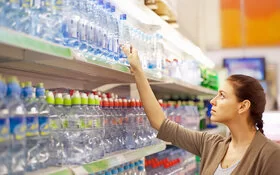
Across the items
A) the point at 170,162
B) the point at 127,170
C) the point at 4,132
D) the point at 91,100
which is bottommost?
the point at 170,162

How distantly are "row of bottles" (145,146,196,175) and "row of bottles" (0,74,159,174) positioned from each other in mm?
860

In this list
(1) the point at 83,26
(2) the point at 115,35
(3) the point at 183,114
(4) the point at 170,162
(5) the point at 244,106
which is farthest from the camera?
(3) the point at 183,114

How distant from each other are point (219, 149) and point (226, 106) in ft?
0.99

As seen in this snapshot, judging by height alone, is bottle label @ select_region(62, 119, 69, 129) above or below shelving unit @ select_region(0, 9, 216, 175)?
below

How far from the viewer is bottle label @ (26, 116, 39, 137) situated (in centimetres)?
166

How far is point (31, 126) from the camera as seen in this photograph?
167 cm

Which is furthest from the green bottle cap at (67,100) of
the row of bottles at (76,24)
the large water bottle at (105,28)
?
the large water bottle at (105,28)

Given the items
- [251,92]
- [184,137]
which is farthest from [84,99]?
[251,92]

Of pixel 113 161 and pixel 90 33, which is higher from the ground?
pixel 90 33

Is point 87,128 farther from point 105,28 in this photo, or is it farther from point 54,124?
point 105,28

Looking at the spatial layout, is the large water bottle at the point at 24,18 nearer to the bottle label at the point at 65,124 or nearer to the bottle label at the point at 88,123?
the bottle label at the point at 65,124

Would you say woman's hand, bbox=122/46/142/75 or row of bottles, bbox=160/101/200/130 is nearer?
woman's hand, bbox=122/46/142/75

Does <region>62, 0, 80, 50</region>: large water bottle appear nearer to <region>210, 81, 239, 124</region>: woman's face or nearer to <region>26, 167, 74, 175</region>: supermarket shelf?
<region>26, 167, 74, 175</region>: supermarket shelf

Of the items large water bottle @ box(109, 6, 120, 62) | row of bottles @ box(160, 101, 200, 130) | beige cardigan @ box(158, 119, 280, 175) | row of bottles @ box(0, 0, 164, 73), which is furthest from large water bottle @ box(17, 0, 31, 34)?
row of bottles @ box(160, 101, 200, 130)
